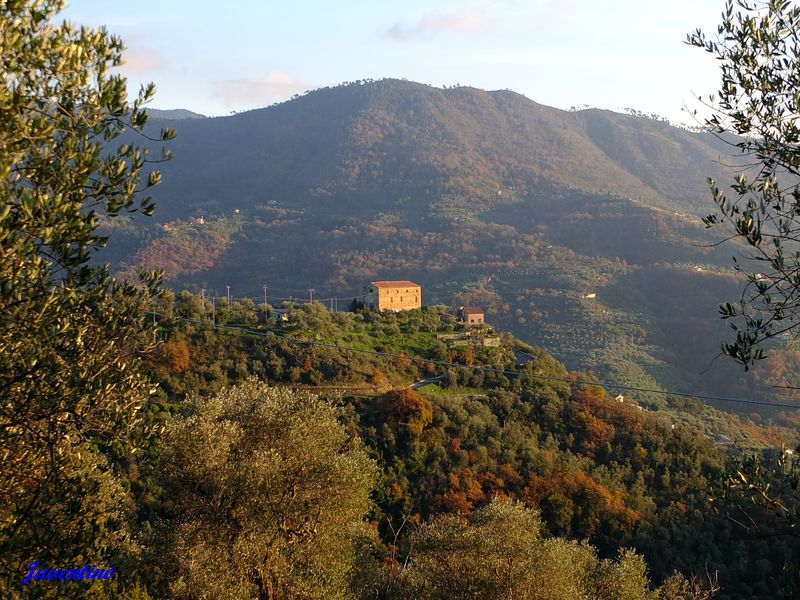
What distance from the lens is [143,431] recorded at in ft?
19.0

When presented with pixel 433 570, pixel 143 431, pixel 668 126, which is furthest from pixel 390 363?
pixel 668 126

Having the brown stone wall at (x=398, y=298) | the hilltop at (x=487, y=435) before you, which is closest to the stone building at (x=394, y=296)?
the brown stone wall at (x=398, y=298)

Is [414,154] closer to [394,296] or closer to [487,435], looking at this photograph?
[394,296]

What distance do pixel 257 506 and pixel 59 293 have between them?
7.43 m

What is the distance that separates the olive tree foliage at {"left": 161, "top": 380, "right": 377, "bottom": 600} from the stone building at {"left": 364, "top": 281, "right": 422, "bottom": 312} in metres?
32.7

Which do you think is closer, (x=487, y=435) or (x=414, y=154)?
(x=487, y=435)

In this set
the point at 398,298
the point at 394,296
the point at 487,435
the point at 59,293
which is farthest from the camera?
the point at 398,298

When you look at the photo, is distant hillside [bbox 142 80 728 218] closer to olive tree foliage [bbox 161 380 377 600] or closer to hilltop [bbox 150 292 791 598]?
hilltop [bbox 150 292 791 598]

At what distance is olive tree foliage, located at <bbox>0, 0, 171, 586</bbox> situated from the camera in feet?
15.5

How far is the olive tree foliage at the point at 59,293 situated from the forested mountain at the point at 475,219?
3841 centimetres

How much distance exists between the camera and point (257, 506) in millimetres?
11594

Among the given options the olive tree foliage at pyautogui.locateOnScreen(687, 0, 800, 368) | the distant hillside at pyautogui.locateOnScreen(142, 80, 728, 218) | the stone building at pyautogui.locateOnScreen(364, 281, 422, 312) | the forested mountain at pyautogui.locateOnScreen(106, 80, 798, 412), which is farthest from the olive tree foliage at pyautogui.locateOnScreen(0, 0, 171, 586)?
the distant hillside at pyautogui.locateOnScreen(142, 80, 728, 218)

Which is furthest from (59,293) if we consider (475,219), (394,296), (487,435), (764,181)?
(475,219)

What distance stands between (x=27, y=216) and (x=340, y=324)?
3392 centimetres
